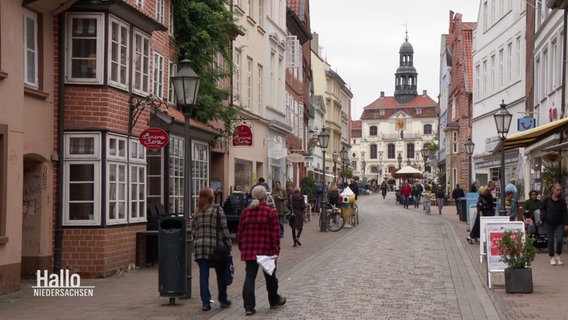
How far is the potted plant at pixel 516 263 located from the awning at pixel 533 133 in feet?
25.8

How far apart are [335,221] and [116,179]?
51.1 ft

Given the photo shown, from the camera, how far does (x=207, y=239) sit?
12250mm

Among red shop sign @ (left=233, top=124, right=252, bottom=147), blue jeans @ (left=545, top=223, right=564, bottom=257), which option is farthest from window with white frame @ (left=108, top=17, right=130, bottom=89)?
red shop sign @ (left=233, top=124, right=252, bottom=147)

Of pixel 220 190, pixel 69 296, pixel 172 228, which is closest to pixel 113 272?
pixel 69 296

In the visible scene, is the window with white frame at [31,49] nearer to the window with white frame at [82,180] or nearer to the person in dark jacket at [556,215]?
the window with white frame at [82,180]

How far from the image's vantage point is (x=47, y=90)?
51.6 ft

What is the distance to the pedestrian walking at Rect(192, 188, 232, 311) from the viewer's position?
1220 centimetres

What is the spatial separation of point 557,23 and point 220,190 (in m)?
11.4

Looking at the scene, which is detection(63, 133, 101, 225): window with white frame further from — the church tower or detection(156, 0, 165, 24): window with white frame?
the church tower

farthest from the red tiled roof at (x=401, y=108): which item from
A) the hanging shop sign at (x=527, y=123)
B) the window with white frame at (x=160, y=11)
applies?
the window with white frame at (x=160, y=11)

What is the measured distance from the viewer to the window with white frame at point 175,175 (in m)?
20.8

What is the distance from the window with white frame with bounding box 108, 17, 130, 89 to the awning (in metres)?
10.1

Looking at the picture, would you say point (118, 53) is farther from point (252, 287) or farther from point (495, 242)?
point (495, 242)

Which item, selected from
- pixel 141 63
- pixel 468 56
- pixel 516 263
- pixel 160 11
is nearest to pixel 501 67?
pixel 468 56
